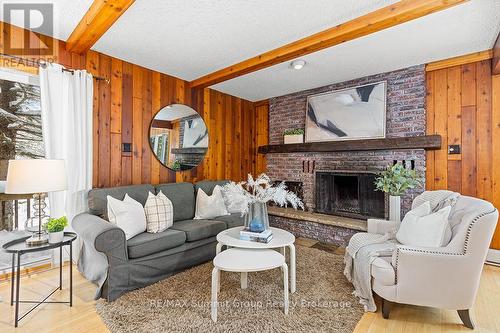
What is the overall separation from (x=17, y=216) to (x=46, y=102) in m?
1.22

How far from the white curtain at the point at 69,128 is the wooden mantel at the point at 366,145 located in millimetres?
2901

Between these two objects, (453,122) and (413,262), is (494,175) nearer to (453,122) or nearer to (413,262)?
(453,122)

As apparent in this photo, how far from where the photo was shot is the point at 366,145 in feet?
11.7

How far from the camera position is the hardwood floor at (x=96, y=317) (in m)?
1.78

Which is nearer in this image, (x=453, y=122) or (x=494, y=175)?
(x=494, y=175)

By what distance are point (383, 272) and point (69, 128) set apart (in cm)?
322

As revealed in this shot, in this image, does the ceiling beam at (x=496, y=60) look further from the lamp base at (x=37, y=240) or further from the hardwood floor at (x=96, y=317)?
the lamp base at (x=37, y=240)

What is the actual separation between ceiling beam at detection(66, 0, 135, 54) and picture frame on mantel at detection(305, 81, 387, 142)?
3.03 metres

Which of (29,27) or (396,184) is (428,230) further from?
(29,27)

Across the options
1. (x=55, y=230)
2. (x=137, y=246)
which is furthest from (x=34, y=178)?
(x=137, y=246)

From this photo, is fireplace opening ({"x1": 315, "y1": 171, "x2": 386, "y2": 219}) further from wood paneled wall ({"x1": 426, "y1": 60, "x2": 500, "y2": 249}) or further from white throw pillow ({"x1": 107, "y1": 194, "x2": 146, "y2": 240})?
white throw pillow ({"x1": 107, "y1": 194, "x2": 146, "y2": 240})

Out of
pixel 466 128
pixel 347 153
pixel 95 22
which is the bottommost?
pixel 347 153

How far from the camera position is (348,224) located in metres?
3.49

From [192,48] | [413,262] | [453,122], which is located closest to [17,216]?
[192,48]
